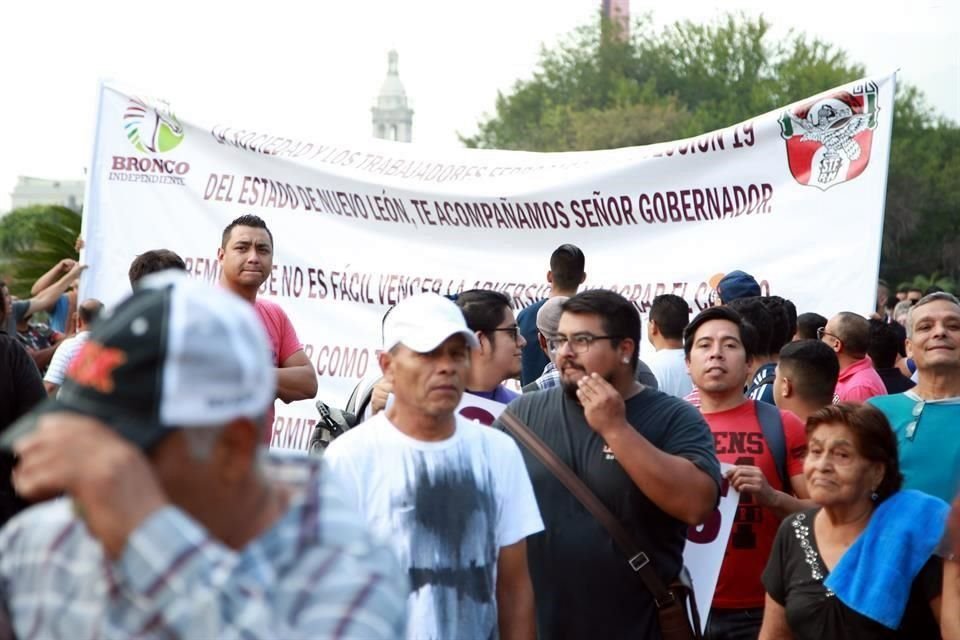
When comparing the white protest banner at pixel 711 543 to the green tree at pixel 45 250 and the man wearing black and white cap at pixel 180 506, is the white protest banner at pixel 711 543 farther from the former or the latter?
the green tree at pixel 45 250

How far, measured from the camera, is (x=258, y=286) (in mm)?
6656

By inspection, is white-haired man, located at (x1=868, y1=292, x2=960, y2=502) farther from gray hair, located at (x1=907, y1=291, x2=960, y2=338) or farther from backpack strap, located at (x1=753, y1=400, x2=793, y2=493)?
→ backpack strap, located at (x1=753, y1=400, x2=793, y2=493)

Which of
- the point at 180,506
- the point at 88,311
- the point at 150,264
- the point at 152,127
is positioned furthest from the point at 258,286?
the point at 180,506

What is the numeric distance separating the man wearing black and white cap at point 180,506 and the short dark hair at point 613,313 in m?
3.09

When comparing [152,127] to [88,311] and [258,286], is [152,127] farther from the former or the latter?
[258,286]

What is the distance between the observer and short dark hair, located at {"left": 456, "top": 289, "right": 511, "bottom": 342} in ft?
19.8

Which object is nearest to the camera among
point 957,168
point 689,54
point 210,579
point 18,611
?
point 210,579

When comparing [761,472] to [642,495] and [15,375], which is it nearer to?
[642,495]

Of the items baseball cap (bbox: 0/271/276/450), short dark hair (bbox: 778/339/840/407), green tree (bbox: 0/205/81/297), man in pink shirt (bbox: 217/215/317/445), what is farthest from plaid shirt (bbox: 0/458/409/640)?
green tree (bbox: 0/205/81/297)

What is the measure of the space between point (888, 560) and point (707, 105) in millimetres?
80227

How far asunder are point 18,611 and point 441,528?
85.0 inches

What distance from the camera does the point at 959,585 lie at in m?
4.47

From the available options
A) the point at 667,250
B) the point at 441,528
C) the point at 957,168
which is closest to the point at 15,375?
the point at 441,528

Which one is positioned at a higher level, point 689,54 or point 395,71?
point 395,71
